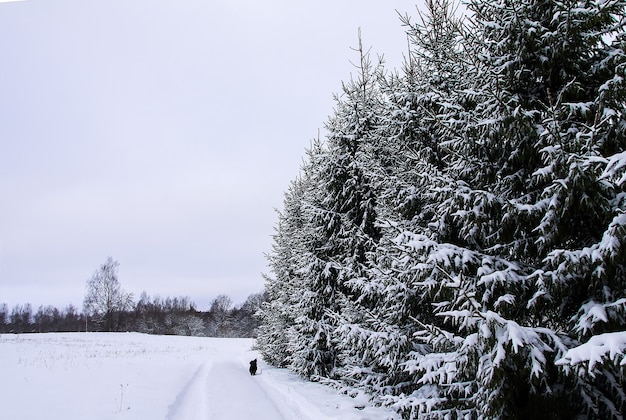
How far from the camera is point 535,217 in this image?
16.1 feet

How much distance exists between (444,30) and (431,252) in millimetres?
6724

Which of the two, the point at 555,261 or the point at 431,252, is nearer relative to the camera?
the point at 555,261

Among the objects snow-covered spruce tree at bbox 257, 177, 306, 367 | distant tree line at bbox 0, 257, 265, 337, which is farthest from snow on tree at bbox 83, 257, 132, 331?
snow-covered spruce tree at bbox 257, 177, 306, 367

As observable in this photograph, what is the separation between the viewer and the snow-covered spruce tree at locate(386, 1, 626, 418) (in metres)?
4.16

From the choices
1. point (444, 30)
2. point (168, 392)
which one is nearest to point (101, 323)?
point (168, 392)

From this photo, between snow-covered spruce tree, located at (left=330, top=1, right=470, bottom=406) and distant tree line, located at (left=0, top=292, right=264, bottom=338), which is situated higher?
snow-covered spruce tree, located at (left=330, top=1, right=470, bottom=406)

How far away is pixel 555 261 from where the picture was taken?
452 cm

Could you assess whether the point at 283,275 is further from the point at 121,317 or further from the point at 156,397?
the point at 121,317

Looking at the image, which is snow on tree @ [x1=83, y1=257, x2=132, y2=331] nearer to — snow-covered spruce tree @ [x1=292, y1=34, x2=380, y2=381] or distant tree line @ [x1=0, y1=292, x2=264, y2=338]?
distant tree line @ [x1=0, y1=292, x2=264, y2=338]

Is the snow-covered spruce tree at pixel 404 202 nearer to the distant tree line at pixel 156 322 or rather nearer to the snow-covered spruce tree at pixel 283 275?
the snow-covered spruce tree at pixel 283 275

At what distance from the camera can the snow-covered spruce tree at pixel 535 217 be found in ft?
13.6

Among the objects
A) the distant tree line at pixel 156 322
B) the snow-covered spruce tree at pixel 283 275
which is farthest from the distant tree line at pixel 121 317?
the snow-covered spruce tree at pixel 283 275

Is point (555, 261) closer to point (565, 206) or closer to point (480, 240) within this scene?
point (565, 206)

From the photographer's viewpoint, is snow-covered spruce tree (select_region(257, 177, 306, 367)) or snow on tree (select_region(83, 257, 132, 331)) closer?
snow-covered spruce tree (select_region(257, 177, 306, 367))
